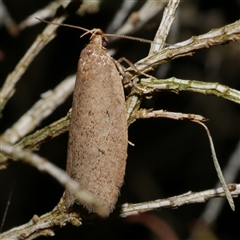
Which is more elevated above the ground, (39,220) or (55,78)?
(55,78)

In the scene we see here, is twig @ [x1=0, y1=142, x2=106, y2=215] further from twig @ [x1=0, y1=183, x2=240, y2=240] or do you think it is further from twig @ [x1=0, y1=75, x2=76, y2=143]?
twig @ [x1=0, y1=75, x2=76, y2=143]

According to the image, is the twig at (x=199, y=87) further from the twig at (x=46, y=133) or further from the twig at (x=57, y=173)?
the twig at (x=57, y=173)

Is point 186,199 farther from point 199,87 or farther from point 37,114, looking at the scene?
point 37,114

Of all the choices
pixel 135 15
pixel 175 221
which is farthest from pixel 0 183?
pixel 135 15

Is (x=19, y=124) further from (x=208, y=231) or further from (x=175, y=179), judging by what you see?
(x=175, y=179)

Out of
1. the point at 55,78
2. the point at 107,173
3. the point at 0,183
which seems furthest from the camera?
the point at 55,78

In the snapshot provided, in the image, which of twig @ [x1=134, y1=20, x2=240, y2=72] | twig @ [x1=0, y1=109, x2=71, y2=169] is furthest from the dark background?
twig @ [x1=134, y1=20, x2=240, y2=72]
